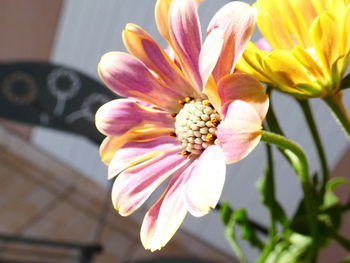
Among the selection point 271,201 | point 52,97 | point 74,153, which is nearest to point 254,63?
point 271,201

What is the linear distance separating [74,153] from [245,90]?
6.43ft

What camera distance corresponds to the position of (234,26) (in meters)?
0.25

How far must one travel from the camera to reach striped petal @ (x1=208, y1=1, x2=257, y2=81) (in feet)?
0.79

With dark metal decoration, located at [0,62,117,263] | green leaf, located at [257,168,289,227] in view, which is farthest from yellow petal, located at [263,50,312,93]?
dark metal decoration, located at [0,62,117,263]

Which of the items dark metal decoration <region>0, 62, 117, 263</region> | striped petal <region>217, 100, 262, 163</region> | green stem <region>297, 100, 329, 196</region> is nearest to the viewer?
striped petal <region>217, 100, 262, 163</region>

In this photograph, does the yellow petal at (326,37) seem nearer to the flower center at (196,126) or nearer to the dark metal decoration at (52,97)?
the flower center at (196,126)

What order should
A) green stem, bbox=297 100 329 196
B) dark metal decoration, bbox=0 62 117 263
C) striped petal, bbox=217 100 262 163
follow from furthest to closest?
dark metal decoration, bbox=0 62 117 263
green stem, bbox=297 100 329 196
striped petal, bbox=217 100 262 163

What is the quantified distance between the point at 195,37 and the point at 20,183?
2233 millimetres

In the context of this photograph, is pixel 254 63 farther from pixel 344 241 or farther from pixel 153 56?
pixel 344 241

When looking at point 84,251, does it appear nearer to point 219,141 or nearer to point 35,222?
point 219,141

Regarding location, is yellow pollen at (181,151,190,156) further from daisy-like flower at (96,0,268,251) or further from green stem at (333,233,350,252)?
green stem at (333,233,350,252)

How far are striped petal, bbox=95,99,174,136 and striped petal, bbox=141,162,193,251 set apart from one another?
45 millimetres

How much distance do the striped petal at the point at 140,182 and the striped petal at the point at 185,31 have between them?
6cm

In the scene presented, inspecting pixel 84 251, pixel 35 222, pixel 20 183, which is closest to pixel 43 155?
pixel 20 183
